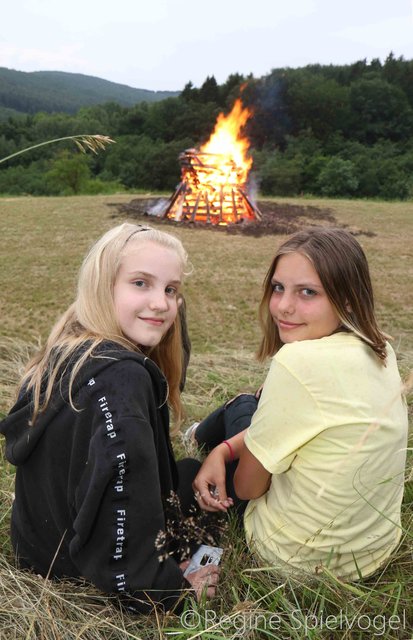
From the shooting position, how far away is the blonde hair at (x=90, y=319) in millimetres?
1379

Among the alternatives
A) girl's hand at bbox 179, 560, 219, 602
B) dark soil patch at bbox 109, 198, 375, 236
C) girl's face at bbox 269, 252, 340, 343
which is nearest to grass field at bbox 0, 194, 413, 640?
girl's hand at bbox 179, 560, 219, 602

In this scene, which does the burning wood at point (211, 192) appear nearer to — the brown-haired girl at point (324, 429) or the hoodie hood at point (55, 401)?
the brown-haired girl at point (324, 429)

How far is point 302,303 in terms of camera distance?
1.50 meters

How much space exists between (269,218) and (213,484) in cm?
930

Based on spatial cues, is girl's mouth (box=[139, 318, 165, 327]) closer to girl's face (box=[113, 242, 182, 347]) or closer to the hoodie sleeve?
girl's face (box=[113, 242, 182, 347])

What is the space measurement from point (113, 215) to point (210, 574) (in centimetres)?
922

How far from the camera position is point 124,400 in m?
1.26

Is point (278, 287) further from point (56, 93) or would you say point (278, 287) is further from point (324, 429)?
point (56, 93)

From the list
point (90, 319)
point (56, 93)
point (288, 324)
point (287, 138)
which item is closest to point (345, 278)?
point (288, 324)

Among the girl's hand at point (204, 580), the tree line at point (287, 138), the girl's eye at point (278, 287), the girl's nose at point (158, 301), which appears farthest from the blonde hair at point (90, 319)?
the tree line at point (287, 138)

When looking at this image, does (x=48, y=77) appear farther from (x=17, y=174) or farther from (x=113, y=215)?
(x=113, y=215)

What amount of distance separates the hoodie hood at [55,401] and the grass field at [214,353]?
376 mm

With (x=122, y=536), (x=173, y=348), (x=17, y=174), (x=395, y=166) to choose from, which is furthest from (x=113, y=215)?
(x=17, y=174)

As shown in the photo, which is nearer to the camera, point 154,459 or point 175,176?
point 154,459
